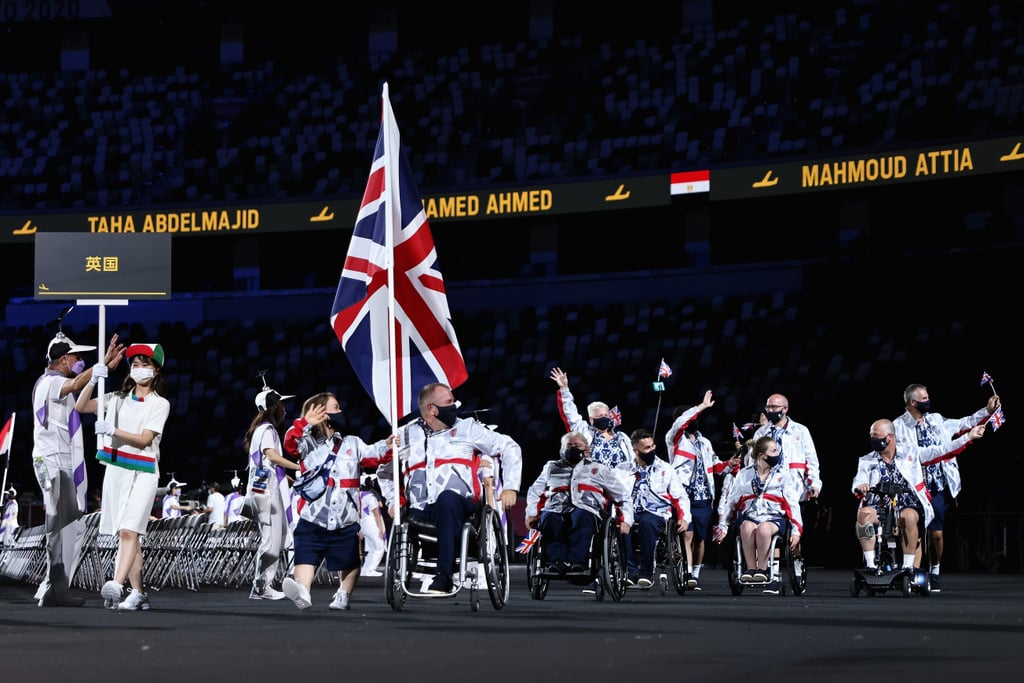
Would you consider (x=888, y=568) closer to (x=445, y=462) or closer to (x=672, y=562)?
(x=672, y=562)

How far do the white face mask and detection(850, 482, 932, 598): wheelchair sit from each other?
20.9ft

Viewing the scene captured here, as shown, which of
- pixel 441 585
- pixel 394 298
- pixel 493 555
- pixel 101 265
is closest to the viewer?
pixel 441 585

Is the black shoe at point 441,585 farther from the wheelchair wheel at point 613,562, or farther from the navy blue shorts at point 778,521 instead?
the navy blue shorts at point 778,521

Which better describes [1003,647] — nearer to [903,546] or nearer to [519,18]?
[903,546]

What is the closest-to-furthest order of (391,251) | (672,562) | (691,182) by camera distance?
(391,251), (672,562), (691,182)

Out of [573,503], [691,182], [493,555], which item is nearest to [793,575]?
[573,503]

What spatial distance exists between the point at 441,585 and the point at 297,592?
107cm

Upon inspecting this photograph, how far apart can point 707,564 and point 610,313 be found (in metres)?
10.1

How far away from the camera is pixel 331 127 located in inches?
1666

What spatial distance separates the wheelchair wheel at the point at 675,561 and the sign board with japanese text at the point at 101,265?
17.2ft

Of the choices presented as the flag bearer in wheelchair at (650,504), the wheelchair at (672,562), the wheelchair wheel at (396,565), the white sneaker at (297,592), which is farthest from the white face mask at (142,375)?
the wheelchair at (672,562)

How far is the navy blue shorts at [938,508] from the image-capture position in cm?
1652

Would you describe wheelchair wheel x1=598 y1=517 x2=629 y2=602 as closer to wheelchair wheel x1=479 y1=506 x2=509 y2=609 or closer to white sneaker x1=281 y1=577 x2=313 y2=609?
wheelchair wheel x1=479 y1=506 x2=509 y2=609

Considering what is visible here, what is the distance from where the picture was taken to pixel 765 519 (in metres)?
16.5
